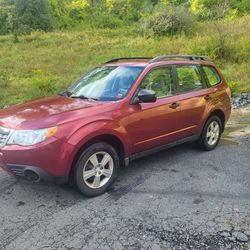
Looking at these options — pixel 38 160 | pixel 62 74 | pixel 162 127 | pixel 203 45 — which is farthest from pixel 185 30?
pixel 38 160

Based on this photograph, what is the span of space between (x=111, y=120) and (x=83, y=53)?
14776 millimetres

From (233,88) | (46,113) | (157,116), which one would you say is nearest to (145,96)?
(157,116)

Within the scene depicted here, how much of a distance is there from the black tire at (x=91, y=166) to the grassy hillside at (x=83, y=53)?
751 cm

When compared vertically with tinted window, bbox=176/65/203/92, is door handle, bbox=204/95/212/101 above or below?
below

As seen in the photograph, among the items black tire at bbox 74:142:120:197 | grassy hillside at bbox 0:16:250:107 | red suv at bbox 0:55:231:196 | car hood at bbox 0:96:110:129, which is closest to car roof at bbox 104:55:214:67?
red suv at bbox 0:55:231:196

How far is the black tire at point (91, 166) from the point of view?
446 cm

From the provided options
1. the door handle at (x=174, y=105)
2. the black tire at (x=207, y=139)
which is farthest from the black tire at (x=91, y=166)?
the black tire at (x=207, y=139)

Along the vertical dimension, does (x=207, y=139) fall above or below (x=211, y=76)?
below

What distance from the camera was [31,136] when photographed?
13.9 feet

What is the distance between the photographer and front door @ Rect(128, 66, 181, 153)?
505 centimetres

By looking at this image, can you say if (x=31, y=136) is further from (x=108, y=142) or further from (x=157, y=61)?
(x=157, y=61)

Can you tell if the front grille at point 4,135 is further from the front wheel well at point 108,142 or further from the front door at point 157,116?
the front door at point 157,116

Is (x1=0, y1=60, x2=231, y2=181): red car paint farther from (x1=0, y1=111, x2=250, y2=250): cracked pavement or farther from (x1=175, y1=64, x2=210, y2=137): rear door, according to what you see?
(x1=0, y1=111, x2=250, y2=250): cracked pavement

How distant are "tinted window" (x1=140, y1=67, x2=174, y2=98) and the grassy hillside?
683 centimetres
